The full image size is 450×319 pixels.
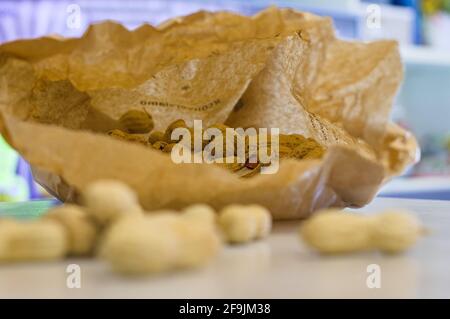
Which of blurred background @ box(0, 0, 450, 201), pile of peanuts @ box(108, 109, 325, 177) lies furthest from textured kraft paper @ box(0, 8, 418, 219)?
blurred background @ box(0, 0, 450, 201)

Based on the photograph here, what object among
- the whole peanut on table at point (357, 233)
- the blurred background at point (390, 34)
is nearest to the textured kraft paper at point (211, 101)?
the whole peanut on table at point (357, 233)

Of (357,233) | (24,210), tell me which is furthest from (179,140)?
(357,233)

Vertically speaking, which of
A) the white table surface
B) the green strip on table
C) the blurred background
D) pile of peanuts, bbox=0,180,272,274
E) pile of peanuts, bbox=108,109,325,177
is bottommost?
the white table surface

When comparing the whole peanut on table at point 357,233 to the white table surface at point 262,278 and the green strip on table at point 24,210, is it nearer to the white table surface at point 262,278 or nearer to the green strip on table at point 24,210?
the white table surface at point 262,278

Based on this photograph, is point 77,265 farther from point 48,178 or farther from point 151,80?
point 151,80

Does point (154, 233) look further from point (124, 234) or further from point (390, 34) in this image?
point (390, 34)

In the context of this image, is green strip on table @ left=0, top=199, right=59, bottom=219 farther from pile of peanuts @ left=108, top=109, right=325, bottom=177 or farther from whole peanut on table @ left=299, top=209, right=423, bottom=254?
whole peanut on table @ left=299, top=209, right=423, bottom=254

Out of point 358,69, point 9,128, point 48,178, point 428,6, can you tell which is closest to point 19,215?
point 48,178
